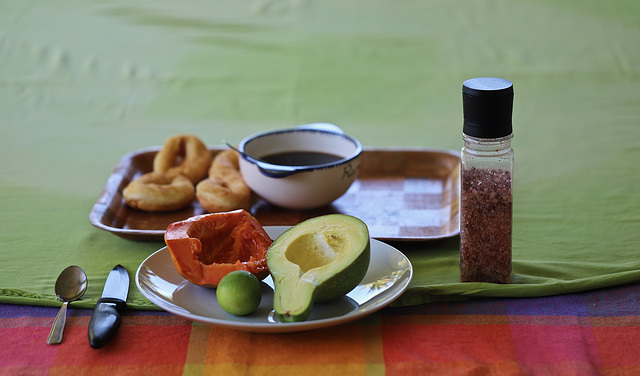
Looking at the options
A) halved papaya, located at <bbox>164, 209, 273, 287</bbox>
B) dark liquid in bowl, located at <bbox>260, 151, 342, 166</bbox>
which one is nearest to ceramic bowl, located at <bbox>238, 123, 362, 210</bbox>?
dark liquid in bowl, located at <bbox>260, 151, 342, 166</bbox>

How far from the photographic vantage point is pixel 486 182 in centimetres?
99

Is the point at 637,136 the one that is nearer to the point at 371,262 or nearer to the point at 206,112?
the point at 371,262

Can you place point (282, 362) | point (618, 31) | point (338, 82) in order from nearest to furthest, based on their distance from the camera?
point (282, 362) → point (338, 82) → point (618, 31)

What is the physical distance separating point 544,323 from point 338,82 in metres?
1.44

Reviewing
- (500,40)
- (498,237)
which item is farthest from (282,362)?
(500,40)

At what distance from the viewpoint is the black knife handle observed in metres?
0.91

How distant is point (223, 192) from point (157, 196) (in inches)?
5.0

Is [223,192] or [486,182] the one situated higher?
[486,182]

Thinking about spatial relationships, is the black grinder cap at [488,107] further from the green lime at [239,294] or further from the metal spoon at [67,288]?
the metal spoon at [67,288]

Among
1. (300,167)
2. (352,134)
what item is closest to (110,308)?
(300,167)

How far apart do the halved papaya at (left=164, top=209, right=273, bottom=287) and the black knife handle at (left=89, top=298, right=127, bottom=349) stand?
106mm

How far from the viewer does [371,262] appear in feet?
3.36

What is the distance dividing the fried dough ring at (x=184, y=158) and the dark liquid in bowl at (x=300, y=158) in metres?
0.18

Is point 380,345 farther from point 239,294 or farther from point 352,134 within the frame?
point 352,134
